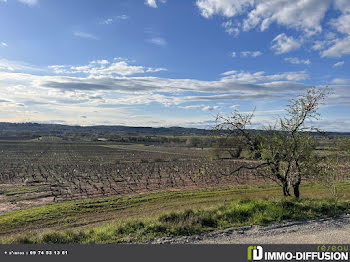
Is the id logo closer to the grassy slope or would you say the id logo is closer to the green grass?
the green grass

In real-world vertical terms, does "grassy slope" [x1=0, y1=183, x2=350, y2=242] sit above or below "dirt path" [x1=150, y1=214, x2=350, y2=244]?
below

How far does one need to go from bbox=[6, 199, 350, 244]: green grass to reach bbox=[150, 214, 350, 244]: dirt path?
1.59 ft

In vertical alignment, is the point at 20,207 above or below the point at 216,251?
below

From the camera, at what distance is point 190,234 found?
8.41 m

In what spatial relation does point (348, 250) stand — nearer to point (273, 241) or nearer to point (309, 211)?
point (273, 241)

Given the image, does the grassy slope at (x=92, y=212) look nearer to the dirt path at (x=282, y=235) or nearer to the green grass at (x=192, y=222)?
the green grass at (x=192, y=222)

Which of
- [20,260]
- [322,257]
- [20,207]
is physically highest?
[322,257]

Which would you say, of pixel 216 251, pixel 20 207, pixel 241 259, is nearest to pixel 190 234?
pixel 216 251

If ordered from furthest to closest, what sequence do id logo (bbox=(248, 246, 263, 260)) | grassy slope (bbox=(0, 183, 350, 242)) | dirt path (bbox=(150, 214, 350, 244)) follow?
grassy slope (bbox=(0, 183, 350, 242)) < dirt path (bbox=(150, 214, 350, 244)) < id logo (bbox=(248, 246, 263, 260))

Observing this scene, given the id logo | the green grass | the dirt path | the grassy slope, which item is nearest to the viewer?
the id logo

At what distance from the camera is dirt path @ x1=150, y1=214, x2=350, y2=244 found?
25.1ft

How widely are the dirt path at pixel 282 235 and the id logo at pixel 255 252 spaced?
0.41m

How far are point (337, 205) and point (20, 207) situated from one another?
88.9 feet

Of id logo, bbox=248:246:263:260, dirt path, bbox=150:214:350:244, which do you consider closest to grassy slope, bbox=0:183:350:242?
dirt path, bbox=150:214:350:244
